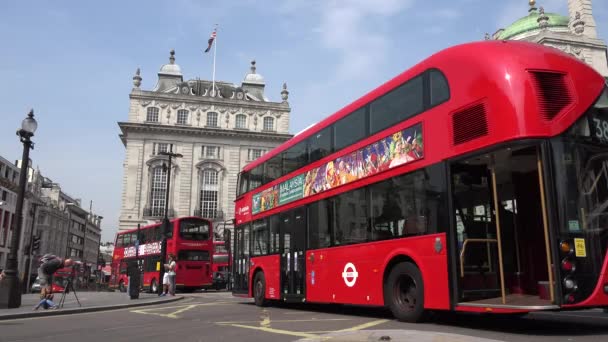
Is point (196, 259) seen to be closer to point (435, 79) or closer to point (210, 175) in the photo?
point (435, 79)

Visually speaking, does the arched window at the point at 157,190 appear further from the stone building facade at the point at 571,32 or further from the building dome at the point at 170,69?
the stone building facade at the point at 571,32

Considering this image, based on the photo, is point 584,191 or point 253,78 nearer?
point 584,191

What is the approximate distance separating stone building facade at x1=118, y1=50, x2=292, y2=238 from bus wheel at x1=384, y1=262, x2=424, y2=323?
49.1 metres

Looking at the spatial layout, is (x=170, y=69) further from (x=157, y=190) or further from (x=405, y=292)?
(x=405, y=292)

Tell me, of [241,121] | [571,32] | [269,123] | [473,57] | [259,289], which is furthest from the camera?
[269,123]

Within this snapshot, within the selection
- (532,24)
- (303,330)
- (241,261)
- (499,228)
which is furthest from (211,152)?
(499,228)

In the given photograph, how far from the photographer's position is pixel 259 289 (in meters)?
15.1

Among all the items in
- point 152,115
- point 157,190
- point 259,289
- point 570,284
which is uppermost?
point 152,115

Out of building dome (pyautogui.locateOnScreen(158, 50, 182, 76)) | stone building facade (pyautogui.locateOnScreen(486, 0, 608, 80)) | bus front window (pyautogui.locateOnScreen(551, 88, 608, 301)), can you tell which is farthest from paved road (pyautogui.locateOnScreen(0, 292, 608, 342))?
building dome (pyautogui.locateOnScreen(158, 50, 182, 76))

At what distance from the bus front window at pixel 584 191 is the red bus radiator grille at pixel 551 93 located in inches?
13.6

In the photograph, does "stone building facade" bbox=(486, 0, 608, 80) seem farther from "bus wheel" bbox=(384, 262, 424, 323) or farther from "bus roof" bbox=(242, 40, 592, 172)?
"bus wheel" bbox=(384, 262, 424, 323)

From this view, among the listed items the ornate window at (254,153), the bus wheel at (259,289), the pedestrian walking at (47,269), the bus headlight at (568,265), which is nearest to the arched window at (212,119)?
the ornate window at (254,153)

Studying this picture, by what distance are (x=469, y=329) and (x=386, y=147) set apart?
3569 millimetres

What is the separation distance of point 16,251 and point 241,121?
49.7m
